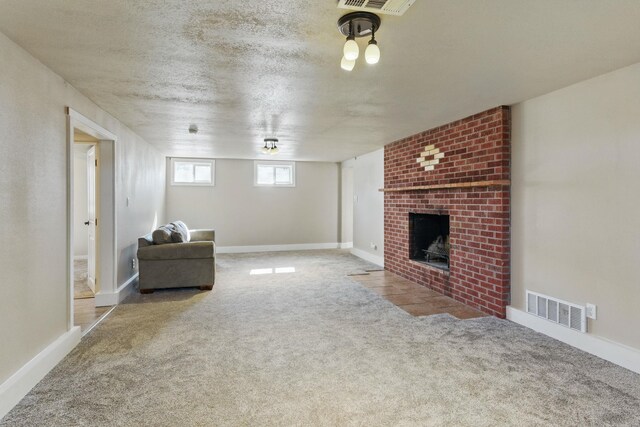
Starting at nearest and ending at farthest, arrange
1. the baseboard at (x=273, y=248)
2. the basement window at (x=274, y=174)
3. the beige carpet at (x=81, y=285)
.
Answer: the beige carpet at (x=81, y=285) → the baseboard at (x=273, y=248) → the basement window at (x=274, y=174)

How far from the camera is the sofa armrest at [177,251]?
4344mm

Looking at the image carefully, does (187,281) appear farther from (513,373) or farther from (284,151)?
(513,373)

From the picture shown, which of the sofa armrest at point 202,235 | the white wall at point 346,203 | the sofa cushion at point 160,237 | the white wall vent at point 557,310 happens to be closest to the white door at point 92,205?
the sofa cushion at point 160,237

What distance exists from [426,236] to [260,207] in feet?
13.8

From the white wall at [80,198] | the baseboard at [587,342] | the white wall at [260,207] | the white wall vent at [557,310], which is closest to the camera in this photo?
the baseboard at [587,342]

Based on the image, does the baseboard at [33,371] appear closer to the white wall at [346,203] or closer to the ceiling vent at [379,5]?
the ceiling vent at [379,5]

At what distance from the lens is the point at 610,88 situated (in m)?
2.58

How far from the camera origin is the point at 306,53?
2.25m

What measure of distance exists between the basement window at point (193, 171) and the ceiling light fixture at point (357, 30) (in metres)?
6.43

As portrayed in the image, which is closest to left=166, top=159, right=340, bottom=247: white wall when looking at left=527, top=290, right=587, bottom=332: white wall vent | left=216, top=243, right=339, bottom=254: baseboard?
left=216, top=243, right=339, bottom=254: baseboard

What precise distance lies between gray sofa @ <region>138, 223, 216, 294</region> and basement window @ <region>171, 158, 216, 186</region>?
3.32 m

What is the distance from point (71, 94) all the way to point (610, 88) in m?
4.28

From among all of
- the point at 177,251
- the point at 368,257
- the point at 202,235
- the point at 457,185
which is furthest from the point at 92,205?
the point at 368,257

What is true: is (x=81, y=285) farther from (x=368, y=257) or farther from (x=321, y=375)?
(x=368, y=257)
